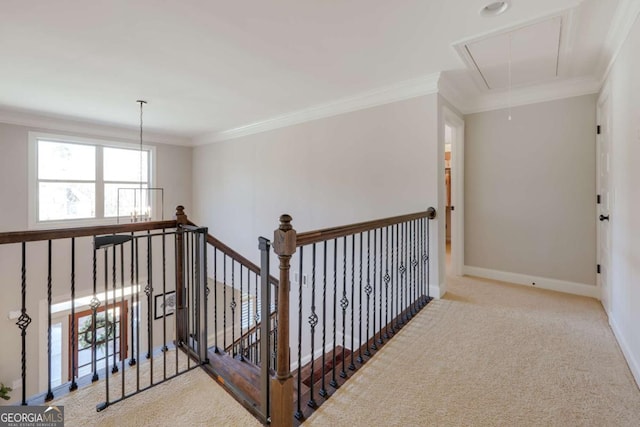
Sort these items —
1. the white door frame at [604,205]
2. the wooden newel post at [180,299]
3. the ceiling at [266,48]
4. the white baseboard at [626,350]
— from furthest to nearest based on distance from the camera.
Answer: the white door frame at [604,205] < the wooden newel post at [180,299] < the ceiling at [266,48] < the white baseboard at [626,350]

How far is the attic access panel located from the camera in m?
2.30

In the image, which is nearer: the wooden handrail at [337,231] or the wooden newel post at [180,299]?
the wooden handrail at [337,231]

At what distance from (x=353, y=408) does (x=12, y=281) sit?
5344 mm

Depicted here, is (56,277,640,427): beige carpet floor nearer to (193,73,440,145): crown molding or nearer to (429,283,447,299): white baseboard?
(429,283,447,299): white baseboard

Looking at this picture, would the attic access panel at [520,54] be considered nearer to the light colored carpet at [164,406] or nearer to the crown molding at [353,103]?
the crown molding at [353,103]

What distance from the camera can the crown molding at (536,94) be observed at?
3.15 metres

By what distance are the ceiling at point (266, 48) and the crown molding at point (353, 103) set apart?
2.0 inches

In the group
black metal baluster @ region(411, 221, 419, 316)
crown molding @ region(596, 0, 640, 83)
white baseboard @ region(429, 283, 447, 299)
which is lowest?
white baseboard @ region(429, 283, 447, 299)

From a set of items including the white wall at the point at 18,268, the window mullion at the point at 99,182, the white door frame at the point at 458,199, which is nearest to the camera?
the white door frame at the point at 458,199

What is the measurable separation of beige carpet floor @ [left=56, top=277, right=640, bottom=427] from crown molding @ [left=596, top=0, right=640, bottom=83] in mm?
2210

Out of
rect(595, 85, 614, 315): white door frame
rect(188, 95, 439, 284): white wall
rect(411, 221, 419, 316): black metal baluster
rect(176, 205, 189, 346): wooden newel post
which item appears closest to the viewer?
rect(176, 205, 189, 346): wooden newel post
